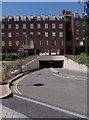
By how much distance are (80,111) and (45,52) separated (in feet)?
272

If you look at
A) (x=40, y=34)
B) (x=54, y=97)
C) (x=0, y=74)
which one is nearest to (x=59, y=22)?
(x=40, y=34)

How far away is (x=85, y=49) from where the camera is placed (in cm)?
9469

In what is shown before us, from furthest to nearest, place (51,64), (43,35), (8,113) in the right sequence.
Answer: (43,35), (51,64), (8,113)

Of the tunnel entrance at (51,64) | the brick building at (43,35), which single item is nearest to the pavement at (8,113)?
the tunnel entrance at (51,64)

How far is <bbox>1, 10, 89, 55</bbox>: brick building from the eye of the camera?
93.6m

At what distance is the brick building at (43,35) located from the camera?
9356 cm

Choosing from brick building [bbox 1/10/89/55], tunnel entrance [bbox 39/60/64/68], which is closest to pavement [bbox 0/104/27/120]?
tunnel entrance [bbox 39/60/64/68]

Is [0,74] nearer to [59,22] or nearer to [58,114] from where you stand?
[58,114]

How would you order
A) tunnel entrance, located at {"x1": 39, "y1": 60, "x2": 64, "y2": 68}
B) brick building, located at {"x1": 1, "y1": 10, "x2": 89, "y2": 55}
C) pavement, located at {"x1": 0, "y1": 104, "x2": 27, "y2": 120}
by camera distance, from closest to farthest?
pavement, located at {"x1": 0, "y1": 104, "x2": 27, "y2": 120} < tunnel entrance, located at {"x1": 39, "y1": 60, "x2": 64, "y2": 68} < brick building, located at {"x1": 1, "y1": 10, "x2": 89, "y2": 55}

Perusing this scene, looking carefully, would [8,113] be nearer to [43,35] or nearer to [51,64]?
[51,64]

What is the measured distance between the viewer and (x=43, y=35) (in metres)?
94.2

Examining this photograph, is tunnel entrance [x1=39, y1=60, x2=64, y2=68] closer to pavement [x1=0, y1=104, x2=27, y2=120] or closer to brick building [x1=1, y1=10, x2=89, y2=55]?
brick building [x1=1, y1=10, x2=89, y2=55]

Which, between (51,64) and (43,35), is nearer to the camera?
(51,64)

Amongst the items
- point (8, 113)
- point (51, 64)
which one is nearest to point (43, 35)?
point (51, 64)
